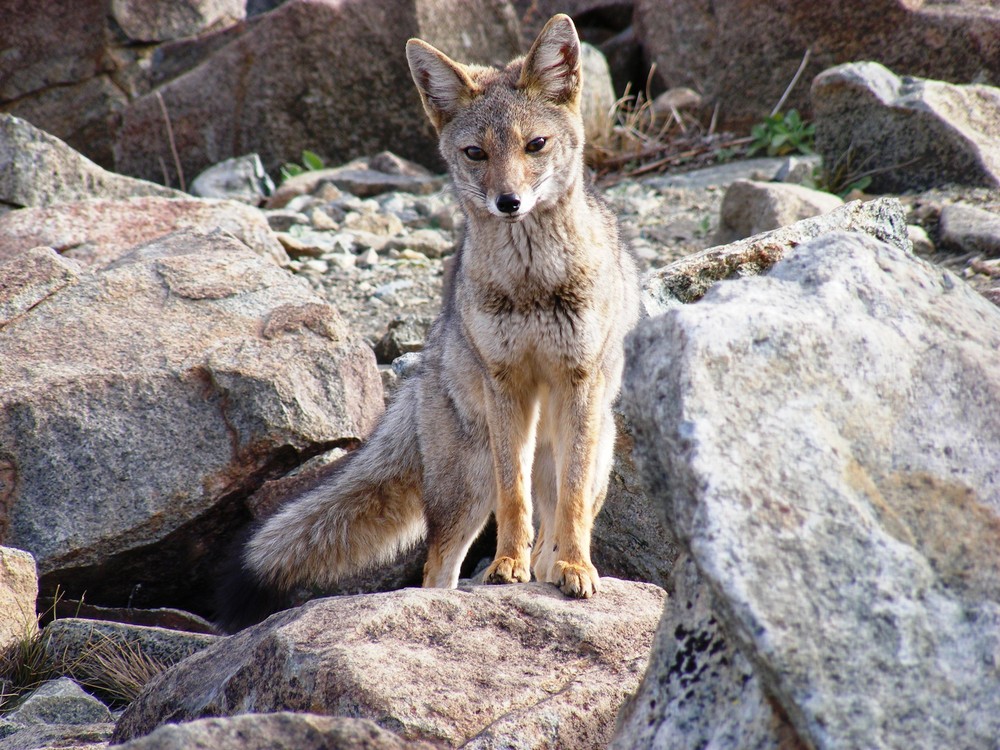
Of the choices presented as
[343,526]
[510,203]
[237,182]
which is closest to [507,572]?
[343,526]

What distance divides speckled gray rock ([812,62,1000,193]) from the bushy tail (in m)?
4.79

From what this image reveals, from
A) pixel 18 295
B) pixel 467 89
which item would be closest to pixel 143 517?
pixel 18 295

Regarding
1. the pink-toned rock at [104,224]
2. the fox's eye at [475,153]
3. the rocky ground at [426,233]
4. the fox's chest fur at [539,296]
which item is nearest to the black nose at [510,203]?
the fox's chest fur at [539,296]

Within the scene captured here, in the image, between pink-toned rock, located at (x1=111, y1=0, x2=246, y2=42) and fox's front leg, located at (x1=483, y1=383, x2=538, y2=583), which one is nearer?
fox's front leg, located at (x1=483, y1=383, x2=538, y2=583)

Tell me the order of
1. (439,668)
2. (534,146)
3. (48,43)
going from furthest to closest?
(48,43) → (534,146) → (439,668)

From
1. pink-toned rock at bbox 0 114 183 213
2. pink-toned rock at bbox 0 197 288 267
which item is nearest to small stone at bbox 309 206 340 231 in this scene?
pink-toned rock at bbox 0 114 183 213

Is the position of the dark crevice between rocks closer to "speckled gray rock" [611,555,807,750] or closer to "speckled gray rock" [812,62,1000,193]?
"speckled gray rock" [611,555,807,750]

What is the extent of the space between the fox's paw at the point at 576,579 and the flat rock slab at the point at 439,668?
0.08m

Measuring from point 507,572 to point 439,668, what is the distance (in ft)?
3.85

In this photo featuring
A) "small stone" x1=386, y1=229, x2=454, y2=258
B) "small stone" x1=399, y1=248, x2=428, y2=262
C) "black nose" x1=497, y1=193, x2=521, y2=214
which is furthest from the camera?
"small stone" x1=386, y1=229, x2=454, y2=258

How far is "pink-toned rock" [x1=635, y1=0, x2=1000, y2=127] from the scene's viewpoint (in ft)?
28.7

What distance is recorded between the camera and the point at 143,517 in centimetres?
475

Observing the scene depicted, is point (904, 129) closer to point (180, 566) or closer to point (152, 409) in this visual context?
point (152, 409)

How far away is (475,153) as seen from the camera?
4328 millimetres
